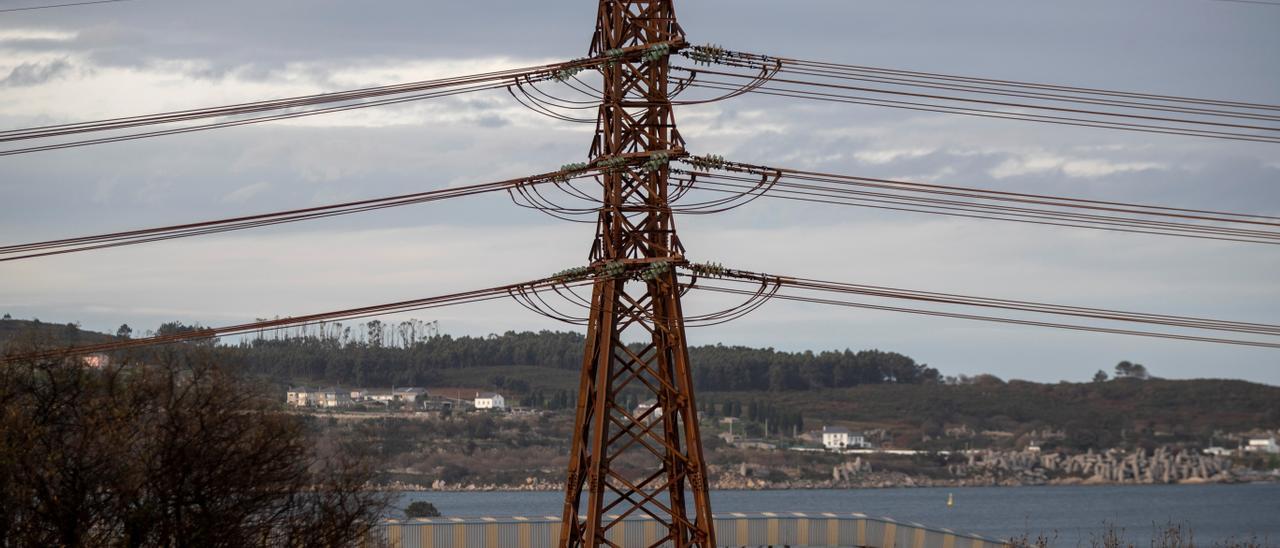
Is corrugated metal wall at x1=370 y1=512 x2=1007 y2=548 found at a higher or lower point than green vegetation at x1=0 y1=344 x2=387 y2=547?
lower

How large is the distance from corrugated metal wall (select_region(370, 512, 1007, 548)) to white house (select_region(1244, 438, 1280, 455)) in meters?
102

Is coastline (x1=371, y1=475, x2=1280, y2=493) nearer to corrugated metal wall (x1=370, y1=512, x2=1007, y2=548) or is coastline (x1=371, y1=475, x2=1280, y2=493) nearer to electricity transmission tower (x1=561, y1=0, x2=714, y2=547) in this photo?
corrugated metal wall (x1=370, y1=512, x2=1007, y2=548)

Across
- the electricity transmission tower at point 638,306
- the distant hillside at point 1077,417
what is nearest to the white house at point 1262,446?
the distant hillside at point 1077,417

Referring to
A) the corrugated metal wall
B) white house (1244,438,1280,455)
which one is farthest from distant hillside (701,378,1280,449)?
the corrugated metal wall

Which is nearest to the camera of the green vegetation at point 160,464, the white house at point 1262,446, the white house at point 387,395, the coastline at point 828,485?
the green vegetation at point 160,464

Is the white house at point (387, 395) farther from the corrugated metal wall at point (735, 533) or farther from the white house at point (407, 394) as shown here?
the corrugated metal wall at point (735, 533)

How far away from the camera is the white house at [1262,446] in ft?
448

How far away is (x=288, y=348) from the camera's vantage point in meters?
156

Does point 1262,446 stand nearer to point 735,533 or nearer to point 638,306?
point 735,533

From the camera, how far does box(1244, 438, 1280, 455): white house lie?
136 meters

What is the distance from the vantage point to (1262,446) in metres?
142

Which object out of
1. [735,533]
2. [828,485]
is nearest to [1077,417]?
[828,485]

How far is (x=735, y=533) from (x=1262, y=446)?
113144 mm

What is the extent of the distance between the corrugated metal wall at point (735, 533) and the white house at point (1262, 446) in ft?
335
